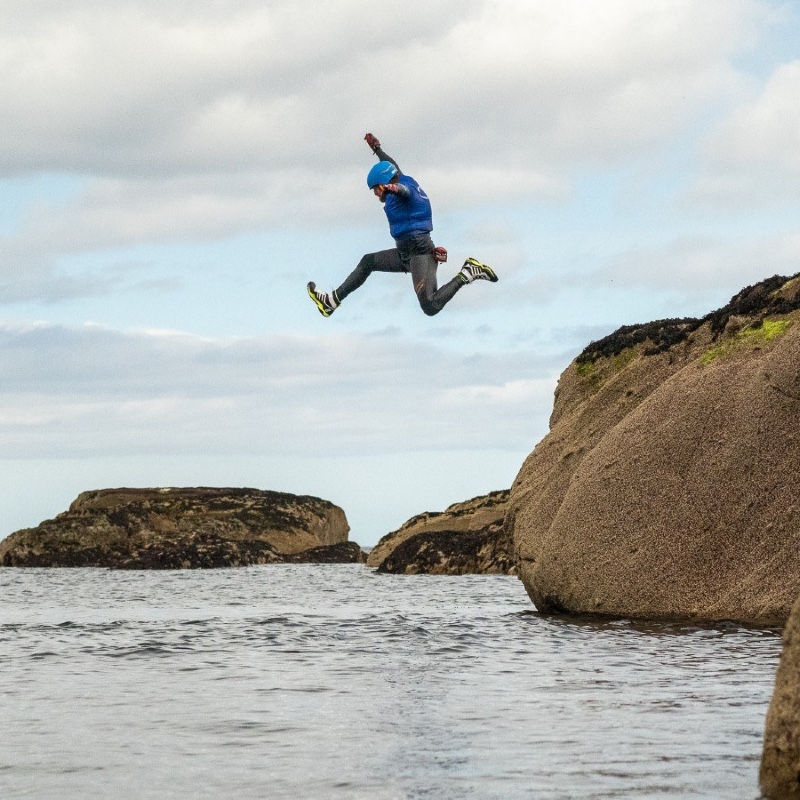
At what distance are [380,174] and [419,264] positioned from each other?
143cm

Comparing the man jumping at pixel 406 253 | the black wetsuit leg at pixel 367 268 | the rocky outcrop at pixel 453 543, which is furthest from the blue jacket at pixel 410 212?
A: the rocky outcrop at pixel 453 543

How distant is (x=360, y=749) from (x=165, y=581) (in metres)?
35.7

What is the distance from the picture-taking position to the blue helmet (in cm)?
1683

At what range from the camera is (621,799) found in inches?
297

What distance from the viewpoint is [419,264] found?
57.9 feet

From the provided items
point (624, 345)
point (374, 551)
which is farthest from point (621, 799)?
point (374, 551)

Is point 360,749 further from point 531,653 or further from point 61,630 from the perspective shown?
point 61,630

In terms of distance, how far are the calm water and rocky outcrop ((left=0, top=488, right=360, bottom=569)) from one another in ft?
139

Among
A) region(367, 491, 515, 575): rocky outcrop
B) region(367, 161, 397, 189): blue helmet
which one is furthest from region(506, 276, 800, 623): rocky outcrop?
region(367, 491, 515, 575): rocky outcrop

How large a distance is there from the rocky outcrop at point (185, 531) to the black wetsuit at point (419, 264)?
4259 cm

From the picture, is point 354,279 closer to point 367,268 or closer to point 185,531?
point 367,268

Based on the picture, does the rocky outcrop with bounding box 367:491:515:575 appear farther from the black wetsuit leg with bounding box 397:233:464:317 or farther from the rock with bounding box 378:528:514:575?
the black wetsuit leg with bounding box 397:233:464:317

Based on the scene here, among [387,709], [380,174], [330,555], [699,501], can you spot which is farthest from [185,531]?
[387,709]

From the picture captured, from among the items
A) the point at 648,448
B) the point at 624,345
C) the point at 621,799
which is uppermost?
the point at 624,345
